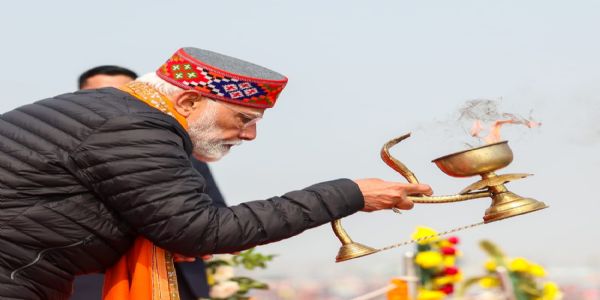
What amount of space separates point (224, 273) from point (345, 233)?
262cm

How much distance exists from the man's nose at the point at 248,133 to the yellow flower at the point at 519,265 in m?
2.34

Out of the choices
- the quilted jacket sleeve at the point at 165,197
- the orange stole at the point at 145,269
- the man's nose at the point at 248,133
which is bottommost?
the orange stole at the point at 145,269

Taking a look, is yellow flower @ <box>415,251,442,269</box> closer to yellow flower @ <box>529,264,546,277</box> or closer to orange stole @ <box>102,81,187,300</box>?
yellow flower @ <box>529,264,546,277</box>

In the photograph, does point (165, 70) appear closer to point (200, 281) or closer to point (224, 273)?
point (200, 281)

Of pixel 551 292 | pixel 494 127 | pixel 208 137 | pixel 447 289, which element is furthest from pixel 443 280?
pixel 208 137

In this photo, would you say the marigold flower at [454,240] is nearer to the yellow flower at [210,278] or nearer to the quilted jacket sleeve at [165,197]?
the yellow flower at [210,278]

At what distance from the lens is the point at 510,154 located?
3.07 metres

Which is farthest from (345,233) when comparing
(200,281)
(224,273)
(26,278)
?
(224,273)

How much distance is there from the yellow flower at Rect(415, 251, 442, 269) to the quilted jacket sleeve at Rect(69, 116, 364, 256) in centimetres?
236

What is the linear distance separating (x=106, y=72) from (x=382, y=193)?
9.47ft

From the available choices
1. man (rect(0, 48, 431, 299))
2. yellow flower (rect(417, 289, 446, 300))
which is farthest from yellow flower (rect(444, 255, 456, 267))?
man (rect(0, 48, 431, 299))

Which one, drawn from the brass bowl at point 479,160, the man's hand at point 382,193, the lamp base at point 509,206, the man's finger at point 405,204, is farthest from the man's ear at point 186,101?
the lamp base at point 509,206

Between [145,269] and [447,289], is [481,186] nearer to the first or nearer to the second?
[145,269]

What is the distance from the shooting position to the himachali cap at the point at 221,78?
2.97 meters
